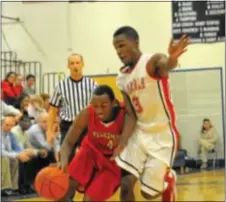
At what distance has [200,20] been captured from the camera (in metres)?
11.3

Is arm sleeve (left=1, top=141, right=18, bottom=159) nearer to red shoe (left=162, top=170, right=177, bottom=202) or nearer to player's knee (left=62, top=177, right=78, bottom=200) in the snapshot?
player's knee (left=62, top=177, right=78, bottom=200)

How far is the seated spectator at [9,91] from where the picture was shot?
9625 millimetres

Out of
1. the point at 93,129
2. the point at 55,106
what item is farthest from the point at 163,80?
the point at 55,106

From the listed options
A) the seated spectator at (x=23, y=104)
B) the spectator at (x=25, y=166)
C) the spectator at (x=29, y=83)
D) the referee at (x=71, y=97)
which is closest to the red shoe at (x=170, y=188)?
the referee at (x=71, y=97)

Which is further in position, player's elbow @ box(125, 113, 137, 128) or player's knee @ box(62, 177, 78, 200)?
player's knee @ box(62, 177, 78, 200)

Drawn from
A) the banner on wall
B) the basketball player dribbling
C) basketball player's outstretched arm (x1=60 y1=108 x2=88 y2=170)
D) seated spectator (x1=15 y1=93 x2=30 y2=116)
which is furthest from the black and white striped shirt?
the banner on wall

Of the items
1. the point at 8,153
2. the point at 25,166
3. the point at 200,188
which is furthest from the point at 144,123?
the point at 25,166

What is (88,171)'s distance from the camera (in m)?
4.16

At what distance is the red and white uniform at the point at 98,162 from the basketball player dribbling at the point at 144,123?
0.32 feet

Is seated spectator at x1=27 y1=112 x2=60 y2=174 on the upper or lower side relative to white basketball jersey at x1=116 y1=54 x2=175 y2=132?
lower

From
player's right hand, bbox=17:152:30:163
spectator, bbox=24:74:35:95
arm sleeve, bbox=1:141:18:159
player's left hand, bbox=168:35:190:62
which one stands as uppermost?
player's left hand, bbox=168:35:190:62

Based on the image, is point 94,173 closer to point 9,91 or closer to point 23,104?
point 23,104

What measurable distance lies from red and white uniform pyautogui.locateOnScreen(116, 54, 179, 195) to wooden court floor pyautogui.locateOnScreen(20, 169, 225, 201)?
6.88 ft

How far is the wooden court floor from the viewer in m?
6.26
